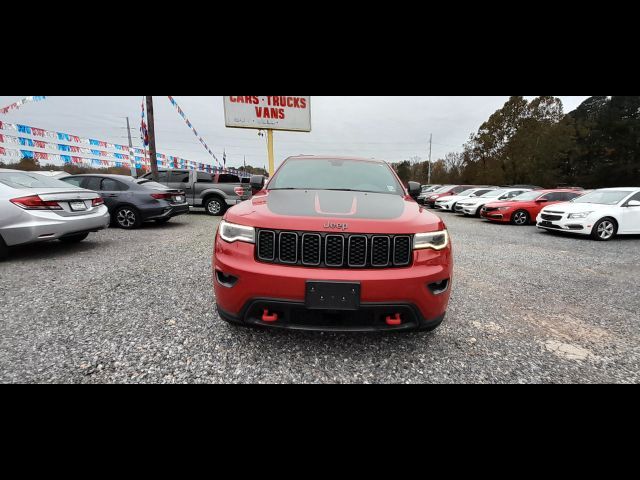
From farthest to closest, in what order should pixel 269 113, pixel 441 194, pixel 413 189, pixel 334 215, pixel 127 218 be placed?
pixel 441 194 → pixel 269 113 → pixel 127 218 → pixel 413 189 → pixel 334 215

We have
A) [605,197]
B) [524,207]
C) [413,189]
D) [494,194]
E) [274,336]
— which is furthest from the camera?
[494,194]

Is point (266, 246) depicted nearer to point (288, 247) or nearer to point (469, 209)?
point (288, 247)

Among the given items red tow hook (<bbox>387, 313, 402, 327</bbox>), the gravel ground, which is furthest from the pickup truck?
red tow hook (<bbox>387, 313, 402, 327</bbox>)

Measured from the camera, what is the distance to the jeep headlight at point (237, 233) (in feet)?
6.21

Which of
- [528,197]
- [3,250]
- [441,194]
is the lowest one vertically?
[3,250]

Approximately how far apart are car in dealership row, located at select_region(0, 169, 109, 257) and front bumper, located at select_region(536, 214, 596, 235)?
412 inches

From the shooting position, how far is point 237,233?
1.93 meters

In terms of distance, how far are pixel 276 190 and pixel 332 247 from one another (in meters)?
1.17

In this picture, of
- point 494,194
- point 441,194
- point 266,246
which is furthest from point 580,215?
point 441,194

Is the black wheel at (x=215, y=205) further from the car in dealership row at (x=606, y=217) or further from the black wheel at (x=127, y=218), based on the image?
the car in dealership row at (x=606, y=217)

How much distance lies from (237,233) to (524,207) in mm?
11292

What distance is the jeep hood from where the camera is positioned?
187 centimetres
